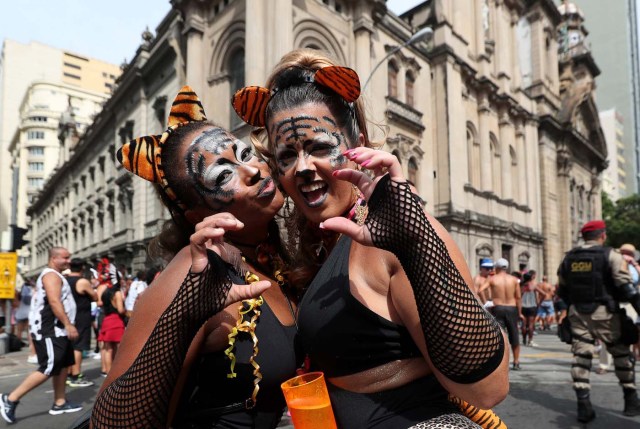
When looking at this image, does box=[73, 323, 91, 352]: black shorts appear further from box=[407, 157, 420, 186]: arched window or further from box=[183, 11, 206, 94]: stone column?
box=[407, 157, 420, 186]: arched window

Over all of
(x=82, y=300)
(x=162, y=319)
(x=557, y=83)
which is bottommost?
(x=82, y=300)

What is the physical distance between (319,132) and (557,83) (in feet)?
132

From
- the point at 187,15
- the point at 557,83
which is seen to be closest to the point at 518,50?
the point at 557,83

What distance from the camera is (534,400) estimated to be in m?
6.43

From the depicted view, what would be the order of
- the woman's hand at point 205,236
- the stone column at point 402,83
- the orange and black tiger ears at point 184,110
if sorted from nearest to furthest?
1. the woman's hand at point 205,236
2. the orange and black tiger ears at point 184,110
3. the stone column at point 402,83

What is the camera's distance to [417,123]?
896 inches

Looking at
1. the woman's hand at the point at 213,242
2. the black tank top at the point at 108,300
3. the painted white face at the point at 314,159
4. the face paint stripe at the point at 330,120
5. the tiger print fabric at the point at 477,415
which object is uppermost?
the face paint stripe at the point at 330,120

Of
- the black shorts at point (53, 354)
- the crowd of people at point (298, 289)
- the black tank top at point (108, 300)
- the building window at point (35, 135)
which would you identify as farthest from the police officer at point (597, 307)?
the building window at point (35, 135)

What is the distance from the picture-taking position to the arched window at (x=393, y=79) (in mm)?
21936

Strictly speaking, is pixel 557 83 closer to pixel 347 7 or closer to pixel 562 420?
pixel 347 7

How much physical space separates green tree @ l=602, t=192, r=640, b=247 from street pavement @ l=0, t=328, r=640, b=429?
46.5 m

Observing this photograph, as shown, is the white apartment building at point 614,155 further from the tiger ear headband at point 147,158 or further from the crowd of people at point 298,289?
the tiger ear headband at point 147,158

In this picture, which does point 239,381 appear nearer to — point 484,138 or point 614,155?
point 484,138

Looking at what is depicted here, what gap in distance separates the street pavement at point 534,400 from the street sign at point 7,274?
10.3ft
